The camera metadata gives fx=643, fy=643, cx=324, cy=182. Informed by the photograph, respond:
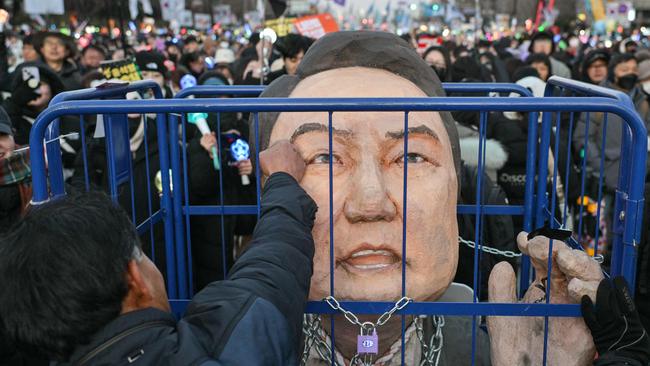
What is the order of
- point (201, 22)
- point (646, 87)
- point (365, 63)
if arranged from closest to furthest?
point (365, 63) < point (646, 87) < point (201, 22)

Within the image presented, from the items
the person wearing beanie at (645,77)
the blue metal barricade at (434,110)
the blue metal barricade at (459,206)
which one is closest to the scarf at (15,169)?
the blue metal barricade at (459,206)

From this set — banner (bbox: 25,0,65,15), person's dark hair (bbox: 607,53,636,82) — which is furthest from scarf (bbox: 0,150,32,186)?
banner (bbox: 25,0,65,15)

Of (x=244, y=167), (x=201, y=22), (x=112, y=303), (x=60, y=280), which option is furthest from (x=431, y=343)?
(x=201, y=22)

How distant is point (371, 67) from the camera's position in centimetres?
244

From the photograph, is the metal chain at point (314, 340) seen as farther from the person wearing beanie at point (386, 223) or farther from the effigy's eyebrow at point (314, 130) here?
the effigy's eyebrow at point (314, 130)

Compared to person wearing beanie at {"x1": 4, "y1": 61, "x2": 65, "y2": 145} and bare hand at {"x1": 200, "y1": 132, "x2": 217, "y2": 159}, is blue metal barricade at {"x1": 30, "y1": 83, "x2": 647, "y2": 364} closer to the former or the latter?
bare hand at {"x1": 200, "y1": 132, "x2": 217, "y2": 159}

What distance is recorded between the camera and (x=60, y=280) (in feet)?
4.36

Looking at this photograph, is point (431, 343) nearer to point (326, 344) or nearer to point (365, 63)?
point (326, 344)

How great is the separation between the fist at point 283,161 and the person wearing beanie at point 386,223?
0.21 ft

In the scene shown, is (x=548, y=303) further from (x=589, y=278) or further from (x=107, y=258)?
(x=107, y=258)

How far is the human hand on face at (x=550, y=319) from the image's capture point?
1.94m

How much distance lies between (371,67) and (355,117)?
0.37 metres

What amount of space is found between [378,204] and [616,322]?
0.77m

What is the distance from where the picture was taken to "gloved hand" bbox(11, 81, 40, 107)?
15.2ft
